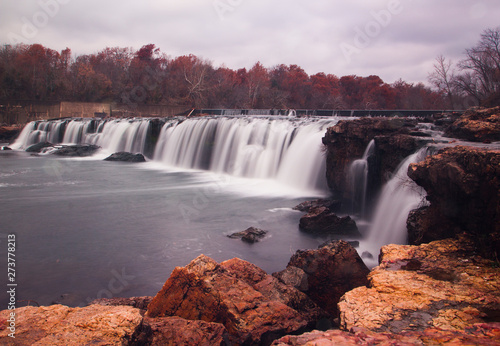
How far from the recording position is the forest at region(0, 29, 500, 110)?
45344mm

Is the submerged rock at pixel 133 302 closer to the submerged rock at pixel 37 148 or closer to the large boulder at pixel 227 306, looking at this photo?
the large boulder at pixel 227 306

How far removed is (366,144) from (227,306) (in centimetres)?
919

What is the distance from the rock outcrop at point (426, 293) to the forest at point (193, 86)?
37645 millimetres

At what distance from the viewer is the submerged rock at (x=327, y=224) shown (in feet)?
29.5

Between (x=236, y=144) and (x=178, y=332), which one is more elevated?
(x=236, y=144)

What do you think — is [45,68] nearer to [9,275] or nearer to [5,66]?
[5,66]

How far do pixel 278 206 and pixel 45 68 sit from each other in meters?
52.3

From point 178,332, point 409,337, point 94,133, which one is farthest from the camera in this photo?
point 94,133

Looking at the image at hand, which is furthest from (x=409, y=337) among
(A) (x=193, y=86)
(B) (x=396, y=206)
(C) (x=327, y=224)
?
(A) (x=193, y=86)

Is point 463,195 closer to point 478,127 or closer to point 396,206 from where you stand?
point 396,206

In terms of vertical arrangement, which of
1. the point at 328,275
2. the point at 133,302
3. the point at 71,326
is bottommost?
the point at 133,302

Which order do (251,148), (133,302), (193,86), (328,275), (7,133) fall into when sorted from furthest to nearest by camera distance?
(193,86), (7,133), (251,148), (328,275), (133,302)

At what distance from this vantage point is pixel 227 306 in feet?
12.8

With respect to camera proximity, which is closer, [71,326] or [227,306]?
[71,326]
